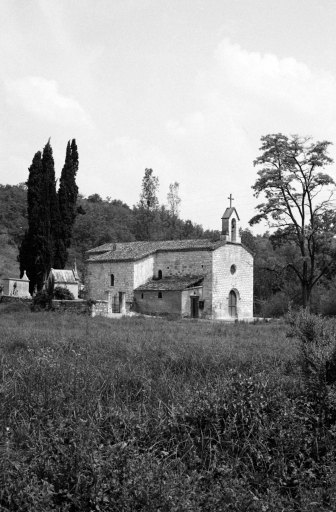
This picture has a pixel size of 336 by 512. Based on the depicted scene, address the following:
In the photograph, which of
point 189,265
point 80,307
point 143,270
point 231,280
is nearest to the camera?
point 80,307

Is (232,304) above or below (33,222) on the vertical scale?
below

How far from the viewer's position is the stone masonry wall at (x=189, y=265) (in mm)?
42812

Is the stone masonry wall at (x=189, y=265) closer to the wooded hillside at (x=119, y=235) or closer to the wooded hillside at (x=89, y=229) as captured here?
the wooded hillside at (x=119, y=235)

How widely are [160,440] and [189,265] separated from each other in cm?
3706

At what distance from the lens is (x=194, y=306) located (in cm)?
4234

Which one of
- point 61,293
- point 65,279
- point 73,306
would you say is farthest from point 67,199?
point 73,306

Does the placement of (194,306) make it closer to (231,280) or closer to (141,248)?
(231,280)

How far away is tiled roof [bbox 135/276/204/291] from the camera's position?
4212 cm

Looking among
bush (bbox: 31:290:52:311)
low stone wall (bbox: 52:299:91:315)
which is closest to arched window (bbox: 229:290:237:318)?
low stone wall (bbox: 52:299:91:315)

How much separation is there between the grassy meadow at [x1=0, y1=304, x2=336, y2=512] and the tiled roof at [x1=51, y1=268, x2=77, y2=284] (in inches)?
1210

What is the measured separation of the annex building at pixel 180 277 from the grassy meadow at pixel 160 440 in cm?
3199

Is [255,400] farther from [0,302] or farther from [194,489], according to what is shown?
[0,302]

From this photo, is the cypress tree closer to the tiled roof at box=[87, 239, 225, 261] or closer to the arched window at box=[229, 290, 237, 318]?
the tiled roof at box=[87, 239, 225, 261]

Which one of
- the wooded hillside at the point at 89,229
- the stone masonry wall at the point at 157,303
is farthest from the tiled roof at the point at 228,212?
the wooded hillside at the point at 89,229
